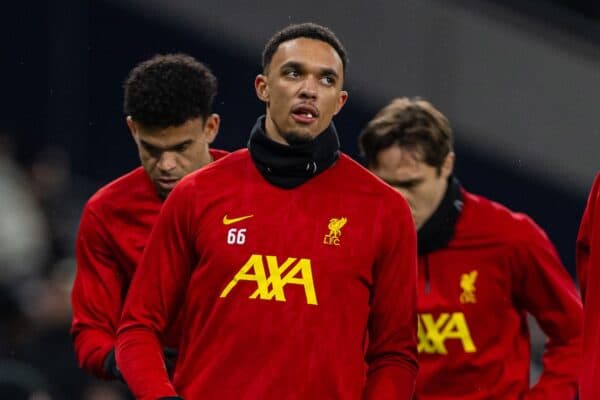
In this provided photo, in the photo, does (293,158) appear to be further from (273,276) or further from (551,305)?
(551,305)

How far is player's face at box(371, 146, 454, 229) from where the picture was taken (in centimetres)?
597

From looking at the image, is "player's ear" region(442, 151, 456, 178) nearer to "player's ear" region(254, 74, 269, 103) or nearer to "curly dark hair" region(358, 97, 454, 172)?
"curly dark hair" region(358, 97, 454, 172)

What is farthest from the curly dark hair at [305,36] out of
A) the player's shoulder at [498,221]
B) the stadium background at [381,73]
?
the stadium background at [381,73]

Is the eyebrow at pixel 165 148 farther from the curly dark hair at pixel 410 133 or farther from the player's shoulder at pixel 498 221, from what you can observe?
the player's shoulder at pixel 498 221

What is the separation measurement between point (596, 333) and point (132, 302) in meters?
1.41

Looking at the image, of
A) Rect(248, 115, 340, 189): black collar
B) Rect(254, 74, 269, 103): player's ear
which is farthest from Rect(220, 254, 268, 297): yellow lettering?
Rect(254, 74, 269, 103): player's ear

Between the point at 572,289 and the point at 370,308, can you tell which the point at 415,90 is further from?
the point at 370,308

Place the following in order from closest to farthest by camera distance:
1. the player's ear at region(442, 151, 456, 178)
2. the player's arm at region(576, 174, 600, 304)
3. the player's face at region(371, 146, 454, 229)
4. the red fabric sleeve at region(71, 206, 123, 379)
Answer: the player's arm at region(576, 174, 600, 304)
the red fabric sleeve at region(71, 206, 123, 379)
the player's face at region(371, 146, 454, 229)
the player's ear at region(442, 151, 456, 178)

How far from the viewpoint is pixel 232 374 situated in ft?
15.0

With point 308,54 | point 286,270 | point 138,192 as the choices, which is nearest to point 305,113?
point 308,54

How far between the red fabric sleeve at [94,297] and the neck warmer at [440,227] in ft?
3.76

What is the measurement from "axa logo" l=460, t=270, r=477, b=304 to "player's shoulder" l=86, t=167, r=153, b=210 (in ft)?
3.99

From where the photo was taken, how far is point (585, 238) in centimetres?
445

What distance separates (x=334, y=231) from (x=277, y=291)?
0.81 feet
